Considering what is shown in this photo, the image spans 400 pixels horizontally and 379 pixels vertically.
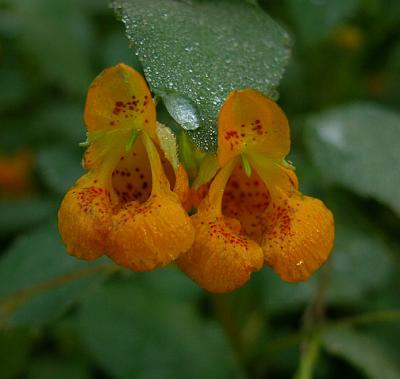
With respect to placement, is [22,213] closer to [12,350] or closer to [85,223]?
[12,350]

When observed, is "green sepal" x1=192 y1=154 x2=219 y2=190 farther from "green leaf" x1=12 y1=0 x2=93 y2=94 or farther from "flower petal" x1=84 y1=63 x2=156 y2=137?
"green leaf" x1=12 y1=0 x2=93 y2=94

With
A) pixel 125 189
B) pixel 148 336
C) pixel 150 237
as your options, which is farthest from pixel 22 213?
pixel 150 237

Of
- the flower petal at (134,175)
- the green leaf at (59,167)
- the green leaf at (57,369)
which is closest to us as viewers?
the flower petal at (134,175)

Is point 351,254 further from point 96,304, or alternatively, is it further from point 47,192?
point 47,192

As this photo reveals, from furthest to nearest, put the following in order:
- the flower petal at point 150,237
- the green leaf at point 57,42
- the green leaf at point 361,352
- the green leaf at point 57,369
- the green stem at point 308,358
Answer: the green leaf at point 57,42 → the green leaf at point 57,369 → the green leaf at point 361,352 → the green stem at point 308,358 → the flower petal at point 150,237

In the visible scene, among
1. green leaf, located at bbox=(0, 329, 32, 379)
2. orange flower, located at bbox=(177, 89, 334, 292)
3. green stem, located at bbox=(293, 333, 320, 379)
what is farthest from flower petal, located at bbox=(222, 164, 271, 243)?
green leaf, located at bbox=(0, 329, 32, 379)

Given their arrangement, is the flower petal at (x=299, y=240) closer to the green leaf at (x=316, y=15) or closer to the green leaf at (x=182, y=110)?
the green leaf at (x=182, y=110)

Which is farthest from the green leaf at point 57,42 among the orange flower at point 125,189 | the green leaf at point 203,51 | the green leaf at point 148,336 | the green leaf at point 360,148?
the orange flower at point 125,189
